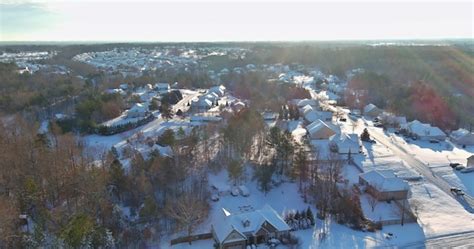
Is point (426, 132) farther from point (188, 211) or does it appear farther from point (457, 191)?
point (188, 211)

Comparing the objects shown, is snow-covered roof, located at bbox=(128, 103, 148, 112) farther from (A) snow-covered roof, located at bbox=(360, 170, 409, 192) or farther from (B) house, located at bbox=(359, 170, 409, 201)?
(B) house, located at bbox=(359, 170, 409, 201)

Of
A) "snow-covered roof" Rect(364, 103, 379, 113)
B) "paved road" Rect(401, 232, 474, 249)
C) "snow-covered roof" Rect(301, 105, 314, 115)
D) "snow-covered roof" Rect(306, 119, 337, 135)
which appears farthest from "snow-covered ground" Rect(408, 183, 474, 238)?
"snow-covered roof" Rect(364, 103, 379, 113)

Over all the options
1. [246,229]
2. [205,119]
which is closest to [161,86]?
[205,119]

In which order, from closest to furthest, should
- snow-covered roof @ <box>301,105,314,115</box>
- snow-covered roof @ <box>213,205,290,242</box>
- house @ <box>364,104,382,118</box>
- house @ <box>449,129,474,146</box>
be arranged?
snow-covered roof @ <box>213,205,290,242</box> → house @ <box>449,129,474,146</box> → snow-covered roof @ <box>301,105,314,115</box> → house @ <box>364,104,382,118</box>

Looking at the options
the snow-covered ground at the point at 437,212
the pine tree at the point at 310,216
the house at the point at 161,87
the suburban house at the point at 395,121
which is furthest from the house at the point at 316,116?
the house at the point at 161,87

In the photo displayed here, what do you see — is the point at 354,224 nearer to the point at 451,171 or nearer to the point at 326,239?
the point at 326,239

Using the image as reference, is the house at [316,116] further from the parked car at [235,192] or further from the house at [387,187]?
the parked car at [235,192]
